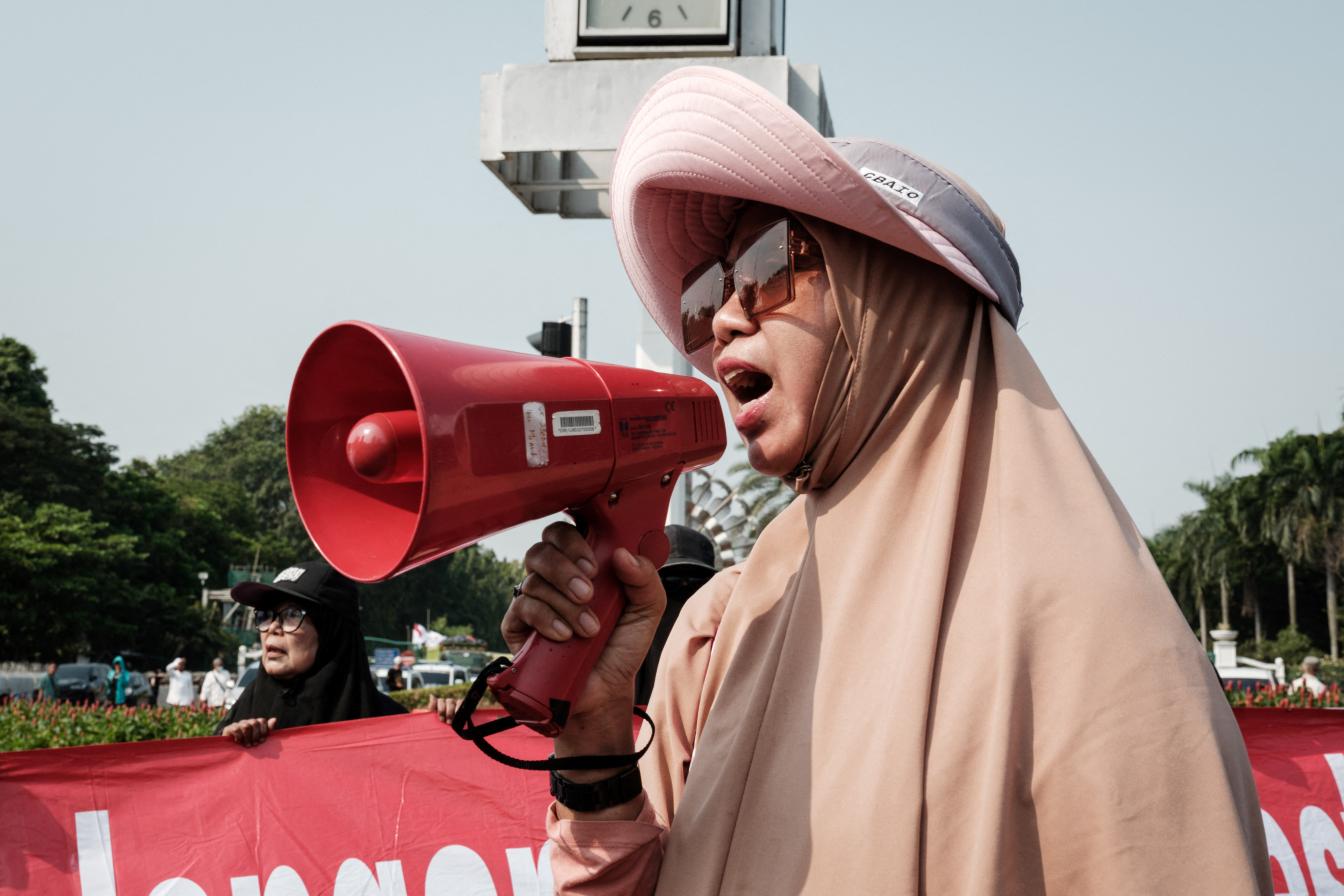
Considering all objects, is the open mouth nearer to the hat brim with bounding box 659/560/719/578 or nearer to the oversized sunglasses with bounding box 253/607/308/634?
the hat brim with bounding box 659/560/719/578

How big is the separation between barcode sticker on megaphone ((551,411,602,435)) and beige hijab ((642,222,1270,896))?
0.96 ft

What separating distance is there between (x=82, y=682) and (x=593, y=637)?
118 feet

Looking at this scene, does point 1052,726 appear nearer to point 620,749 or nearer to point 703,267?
point 620,749

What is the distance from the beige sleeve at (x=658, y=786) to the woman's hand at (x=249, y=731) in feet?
10.1

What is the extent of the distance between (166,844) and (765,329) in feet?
12.0

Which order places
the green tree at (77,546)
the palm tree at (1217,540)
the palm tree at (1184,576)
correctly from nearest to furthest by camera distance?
the green tree at (77,546) < the palm tree at (1217,540) < the palm tree at (1184,576)

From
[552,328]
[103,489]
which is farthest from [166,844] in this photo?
[103,489]

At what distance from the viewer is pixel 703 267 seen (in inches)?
74.8

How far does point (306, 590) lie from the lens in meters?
5.18

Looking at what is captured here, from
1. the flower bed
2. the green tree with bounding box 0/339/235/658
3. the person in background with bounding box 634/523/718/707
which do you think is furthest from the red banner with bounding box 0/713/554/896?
the green tree with bounding box 0/339/235/658

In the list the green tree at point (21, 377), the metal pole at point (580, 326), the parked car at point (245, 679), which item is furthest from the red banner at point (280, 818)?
the green tree at point (21, 377)

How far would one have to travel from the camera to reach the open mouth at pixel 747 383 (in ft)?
5.50

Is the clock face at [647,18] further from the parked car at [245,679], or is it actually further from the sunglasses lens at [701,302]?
the sunglasses lens at [701,302]

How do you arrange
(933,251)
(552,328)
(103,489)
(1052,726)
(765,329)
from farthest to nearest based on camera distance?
(103,489)
(552,328)
(765,329)
(933,251)
(1052,726)
